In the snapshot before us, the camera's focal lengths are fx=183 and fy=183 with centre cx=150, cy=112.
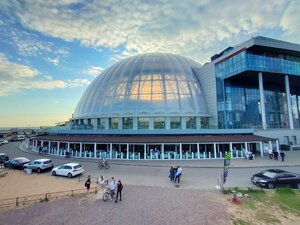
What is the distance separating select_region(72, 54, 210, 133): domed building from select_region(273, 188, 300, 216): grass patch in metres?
20.7

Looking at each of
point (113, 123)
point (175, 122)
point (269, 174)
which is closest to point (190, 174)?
point (269, 174)

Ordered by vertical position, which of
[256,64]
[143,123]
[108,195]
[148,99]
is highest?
[256,64]

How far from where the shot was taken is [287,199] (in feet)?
42.9

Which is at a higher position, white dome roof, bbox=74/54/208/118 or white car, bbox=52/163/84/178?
white dome roof, bbox=74/54/208/118

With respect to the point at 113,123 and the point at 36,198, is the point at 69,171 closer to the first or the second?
the point at 36,198

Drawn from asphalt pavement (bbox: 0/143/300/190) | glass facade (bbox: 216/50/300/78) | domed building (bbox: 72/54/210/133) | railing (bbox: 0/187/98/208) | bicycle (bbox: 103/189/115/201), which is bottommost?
railing (bbox: 0/187/98/208)

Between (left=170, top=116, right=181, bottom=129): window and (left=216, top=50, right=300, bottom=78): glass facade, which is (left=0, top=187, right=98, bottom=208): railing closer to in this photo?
(left=170, top=116, right=181, bottom=129): window

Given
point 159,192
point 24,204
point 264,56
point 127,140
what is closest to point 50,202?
point 24,204

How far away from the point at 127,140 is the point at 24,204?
17579 mm

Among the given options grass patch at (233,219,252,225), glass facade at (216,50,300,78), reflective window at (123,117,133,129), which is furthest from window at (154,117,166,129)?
grass patch at (233,219,252,225)

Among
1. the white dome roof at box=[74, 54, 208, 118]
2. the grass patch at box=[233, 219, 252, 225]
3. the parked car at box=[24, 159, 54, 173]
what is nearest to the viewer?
the grass patch at box=[233, 219, 252, 225]

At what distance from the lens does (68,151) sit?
3197 cm

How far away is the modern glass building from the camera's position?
30781mm

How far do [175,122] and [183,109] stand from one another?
317 centimetres
